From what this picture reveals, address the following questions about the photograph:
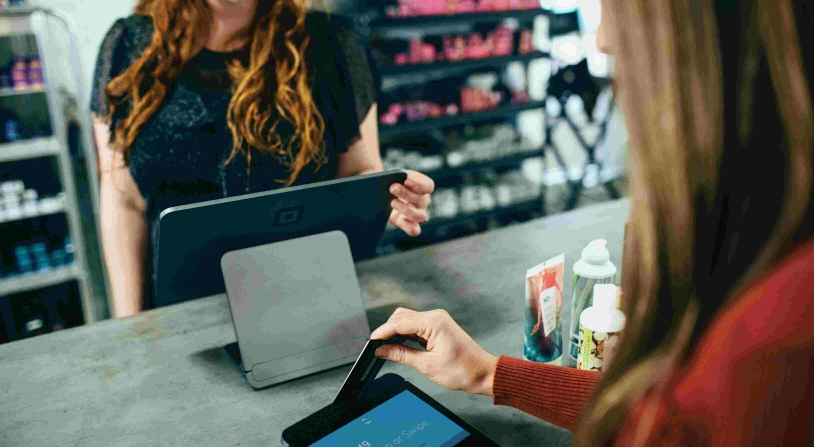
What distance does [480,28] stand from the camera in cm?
412

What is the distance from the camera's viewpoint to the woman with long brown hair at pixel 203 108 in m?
1.58

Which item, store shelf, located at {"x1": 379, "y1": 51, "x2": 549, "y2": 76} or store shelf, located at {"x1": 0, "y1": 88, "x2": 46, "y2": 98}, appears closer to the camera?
store shelf, located at {"x1": 0, "y1": 88, "x2": 46, "y2": 98}

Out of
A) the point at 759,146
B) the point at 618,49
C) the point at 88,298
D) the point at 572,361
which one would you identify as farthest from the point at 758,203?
the point at 88,298

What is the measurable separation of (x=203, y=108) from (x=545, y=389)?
114 centimetres

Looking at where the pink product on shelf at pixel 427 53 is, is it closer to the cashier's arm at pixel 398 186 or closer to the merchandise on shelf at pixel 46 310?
the cashier's arm at pixel 398 186

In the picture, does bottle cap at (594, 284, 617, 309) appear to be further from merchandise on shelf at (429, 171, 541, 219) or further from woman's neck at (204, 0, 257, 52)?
merchandise on shelf at (429, 171, 541, 219)

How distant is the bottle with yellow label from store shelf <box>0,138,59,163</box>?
2.92 m

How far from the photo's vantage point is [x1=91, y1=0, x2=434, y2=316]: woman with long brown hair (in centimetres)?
158

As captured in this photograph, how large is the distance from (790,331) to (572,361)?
70cm

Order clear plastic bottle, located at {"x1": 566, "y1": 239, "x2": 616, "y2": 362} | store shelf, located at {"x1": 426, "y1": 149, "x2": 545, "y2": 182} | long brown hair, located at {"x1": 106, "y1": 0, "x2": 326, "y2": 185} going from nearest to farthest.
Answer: clear plastic bottle, located at {"x1": 566, "y1": 239, "x2": 616, "y2": 362} < long brown hair, located at {"x1": 106, "y1": 0, "x2": 326, "y2": 185} < store shelf, located at {"x1": 426, "y1": 149, "x2": 545, "y2": 182}

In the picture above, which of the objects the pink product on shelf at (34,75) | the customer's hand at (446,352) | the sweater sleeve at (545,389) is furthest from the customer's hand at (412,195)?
the pink product on shelf at (34,75)

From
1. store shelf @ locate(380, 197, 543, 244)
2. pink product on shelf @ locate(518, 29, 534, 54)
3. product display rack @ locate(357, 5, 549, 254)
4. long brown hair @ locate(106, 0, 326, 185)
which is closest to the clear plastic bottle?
long brown hair @ locate(106, 0, 326, 185)

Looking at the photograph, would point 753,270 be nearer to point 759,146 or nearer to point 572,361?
point 759,146

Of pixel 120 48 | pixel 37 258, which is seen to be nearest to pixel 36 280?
pixel 37 258
